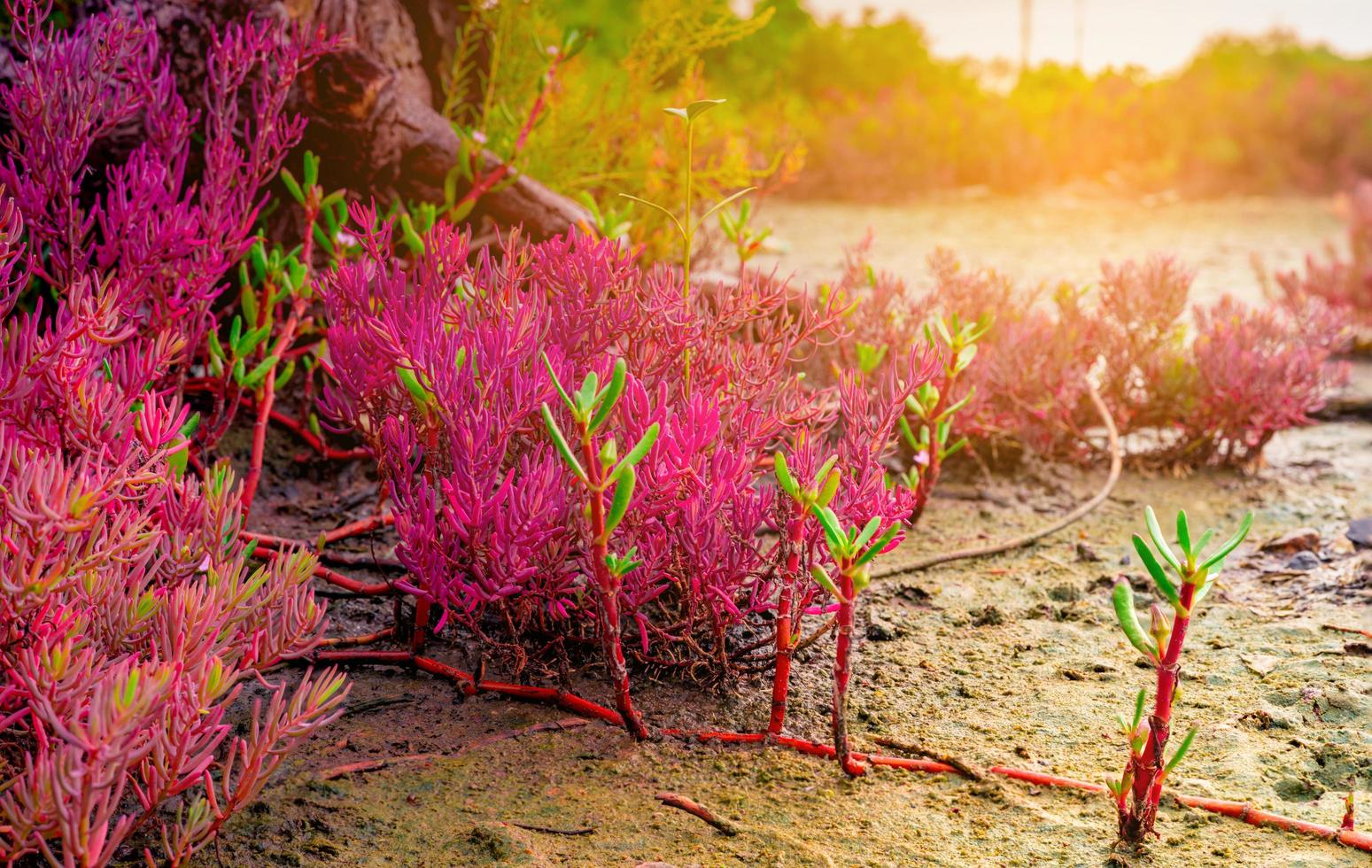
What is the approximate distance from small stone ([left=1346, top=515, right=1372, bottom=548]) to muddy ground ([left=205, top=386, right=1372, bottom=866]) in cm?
25

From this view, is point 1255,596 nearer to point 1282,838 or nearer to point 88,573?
point 1282,838

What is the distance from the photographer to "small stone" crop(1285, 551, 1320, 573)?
366 centimetres

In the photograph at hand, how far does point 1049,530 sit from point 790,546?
193cm

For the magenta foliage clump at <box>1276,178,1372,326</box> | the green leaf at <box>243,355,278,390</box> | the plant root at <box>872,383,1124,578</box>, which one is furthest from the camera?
the magenta foliage clump at <box>1276,178,1372,326</box>

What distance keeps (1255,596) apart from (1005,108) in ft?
41.0

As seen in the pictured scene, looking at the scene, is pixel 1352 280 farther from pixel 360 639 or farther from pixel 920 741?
pixel 360 639

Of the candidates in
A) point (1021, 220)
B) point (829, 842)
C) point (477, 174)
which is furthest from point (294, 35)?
point (1021, 220)

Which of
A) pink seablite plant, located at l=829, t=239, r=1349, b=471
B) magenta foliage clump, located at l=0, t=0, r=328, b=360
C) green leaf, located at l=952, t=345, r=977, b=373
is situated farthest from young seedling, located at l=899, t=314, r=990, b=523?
magenta foliage clump, located at l=0, t=0, r=328, b=360

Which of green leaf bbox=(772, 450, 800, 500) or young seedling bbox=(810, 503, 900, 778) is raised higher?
green leaf bbox=(772, 450, 800, 500)

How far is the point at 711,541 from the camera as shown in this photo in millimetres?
2383

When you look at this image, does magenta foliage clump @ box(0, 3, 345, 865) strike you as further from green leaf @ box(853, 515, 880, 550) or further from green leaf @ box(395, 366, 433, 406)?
green leaf @ box(853, 515, 880, 550)

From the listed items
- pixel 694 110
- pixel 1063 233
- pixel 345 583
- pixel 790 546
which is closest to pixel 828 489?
pixel 790 546

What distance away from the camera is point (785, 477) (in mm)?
2143

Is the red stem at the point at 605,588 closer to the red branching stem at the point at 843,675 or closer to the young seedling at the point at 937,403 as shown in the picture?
the red branching stem at the point at 843,675
